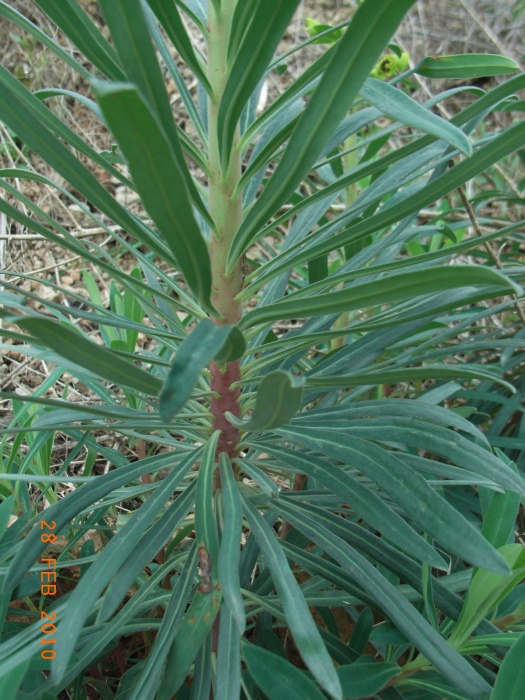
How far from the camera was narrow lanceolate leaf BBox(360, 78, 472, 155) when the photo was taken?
570 millimetres

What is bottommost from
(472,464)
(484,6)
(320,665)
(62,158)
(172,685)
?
(172,685)

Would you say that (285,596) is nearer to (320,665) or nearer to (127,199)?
(320,665)

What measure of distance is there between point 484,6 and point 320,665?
12.0ft

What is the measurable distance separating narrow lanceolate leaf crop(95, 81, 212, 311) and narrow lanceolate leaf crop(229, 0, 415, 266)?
146 mm

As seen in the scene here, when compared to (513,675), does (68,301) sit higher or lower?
higher

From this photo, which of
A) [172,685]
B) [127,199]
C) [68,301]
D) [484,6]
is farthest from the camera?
[484,6]

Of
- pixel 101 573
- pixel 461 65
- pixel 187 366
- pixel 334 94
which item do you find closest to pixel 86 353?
pixel 187 366

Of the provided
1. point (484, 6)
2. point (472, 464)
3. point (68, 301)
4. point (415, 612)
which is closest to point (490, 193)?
point (472, 464)

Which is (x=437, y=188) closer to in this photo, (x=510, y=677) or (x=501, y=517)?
(x=501, y=517)

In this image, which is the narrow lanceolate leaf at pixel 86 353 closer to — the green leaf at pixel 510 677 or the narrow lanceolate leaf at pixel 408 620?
the narrow lanceolate leaf at pixel 408 620

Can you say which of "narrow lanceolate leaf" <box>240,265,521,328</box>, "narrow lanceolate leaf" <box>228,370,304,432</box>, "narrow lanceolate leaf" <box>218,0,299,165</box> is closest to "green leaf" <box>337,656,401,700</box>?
"narrow lanceolate leaf" <box>228,370,304,432</box>

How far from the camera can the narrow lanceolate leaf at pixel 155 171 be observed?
1.37ft

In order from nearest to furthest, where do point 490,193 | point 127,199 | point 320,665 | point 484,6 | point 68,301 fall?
point 320,665 < point 490,193 < point 68,301 < point 127,199 < point 484,6

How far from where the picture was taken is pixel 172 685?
71 cm
